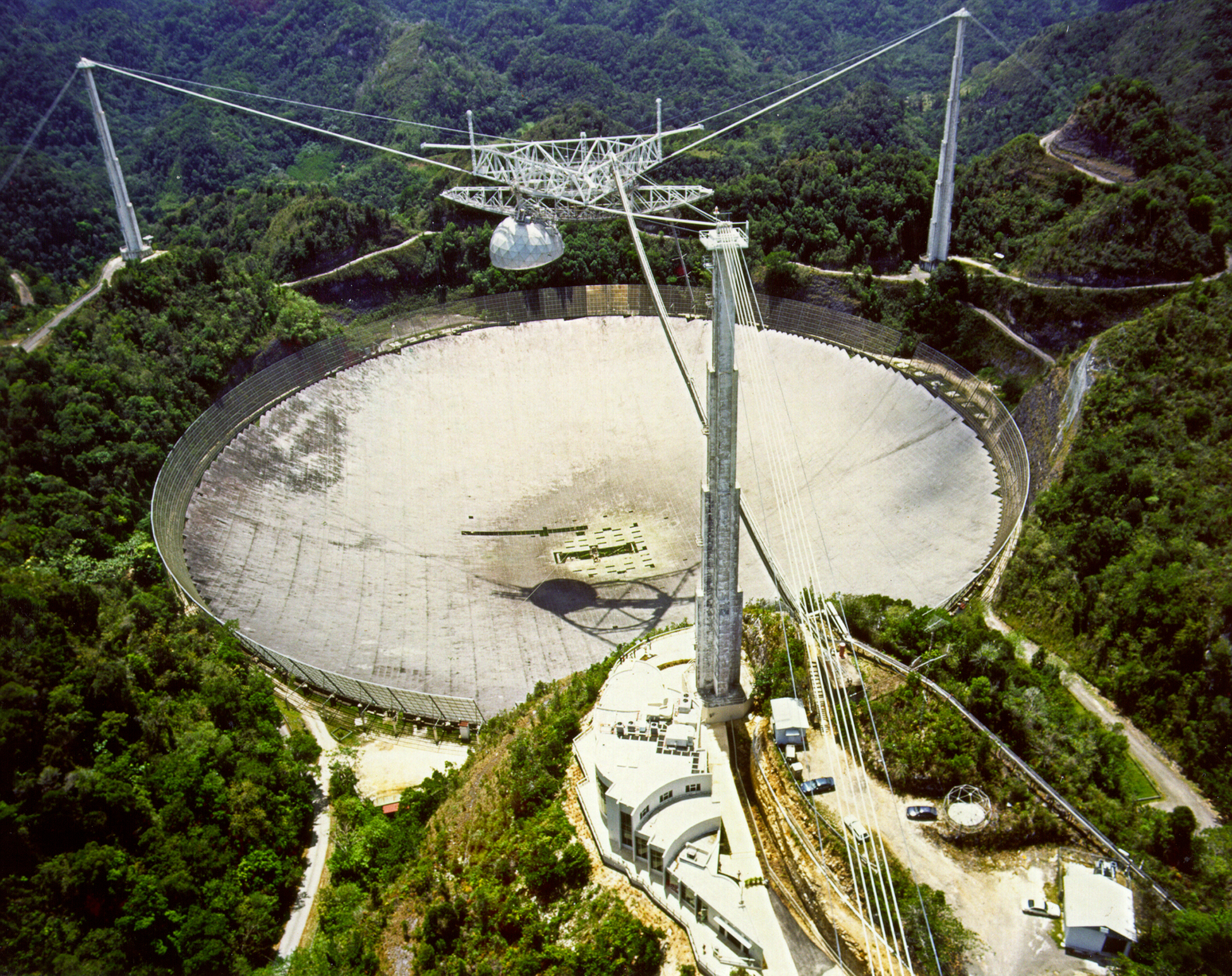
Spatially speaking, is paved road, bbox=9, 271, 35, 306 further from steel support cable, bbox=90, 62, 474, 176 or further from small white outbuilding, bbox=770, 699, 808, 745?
small white outbuilding, bbox=770, 699, 808, 745

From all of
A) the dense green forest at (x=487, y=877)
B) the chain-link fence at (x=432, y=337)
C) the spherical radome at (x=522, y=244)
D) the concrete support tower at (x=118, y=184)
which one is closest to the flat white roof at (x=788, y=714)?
the dense green forest at (x=487, y=877)

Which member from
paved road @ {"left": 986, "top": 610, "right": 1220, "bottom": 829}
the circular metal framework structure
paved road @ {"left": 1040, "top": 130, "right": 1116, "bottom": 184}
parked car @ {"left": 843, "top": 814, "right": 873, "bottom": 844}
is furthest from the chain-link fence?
paved road @ {"left": 1040, "top": 130, "right": 1116, "bottom": 184}

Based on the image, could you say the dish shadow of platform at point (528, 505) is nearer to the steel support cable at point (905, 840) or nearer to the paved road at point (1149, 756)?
the steel support cable at point (905, 840)

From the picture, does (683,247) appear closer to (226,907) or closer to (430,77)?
(226,907)

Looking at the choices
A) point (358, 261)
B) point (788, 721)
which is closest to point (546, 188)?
point (788, 721)

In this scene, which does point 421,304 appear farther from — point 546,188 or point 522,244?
point 522,244

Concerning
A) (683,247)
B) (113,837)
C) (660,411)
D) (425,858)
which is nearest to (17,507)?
(113,837)
